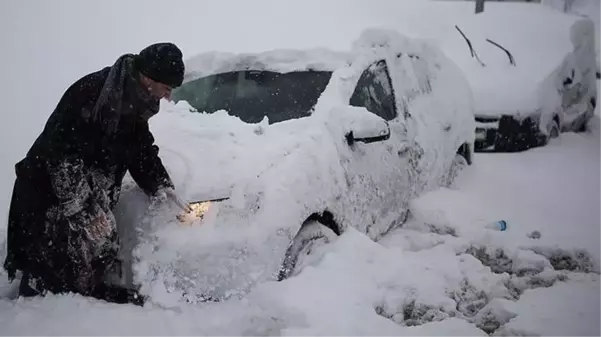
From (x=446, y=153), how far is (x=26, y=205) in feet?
11.5

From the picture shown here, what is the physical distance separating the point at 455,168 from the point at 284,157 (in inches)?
117

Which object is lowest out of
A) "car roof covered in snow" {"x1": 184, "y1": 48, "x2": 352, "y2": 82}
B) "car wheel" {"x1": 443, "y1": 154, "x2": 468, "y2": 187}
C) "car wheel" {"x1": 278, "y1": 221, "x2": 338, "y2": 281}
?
"car wheel" {"x1": 443, "y1": 154, "x2": 468, "y2": 187}

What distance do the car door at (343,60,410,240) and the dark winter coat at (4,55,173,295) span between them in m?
1.33

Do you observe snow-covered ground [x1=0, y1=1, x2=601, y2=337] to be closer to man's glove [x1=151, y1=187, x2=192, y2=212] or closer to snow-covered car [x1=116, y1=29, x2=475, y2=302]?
snow-covered car [x1=116, y1=29, x2=475, y2=302]

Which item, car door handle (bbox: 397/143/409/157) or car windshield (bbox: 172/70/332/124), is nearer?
car windshield (bbox: 172/70/332/124)

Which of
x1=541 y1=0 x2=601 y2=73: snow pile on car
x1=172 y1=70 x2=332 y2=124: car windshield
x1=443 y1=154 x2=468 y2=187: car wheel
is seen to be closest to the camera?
x1=172 y1=70 x2=332 y2=124: car windshield

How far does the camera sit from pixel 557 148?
650cm

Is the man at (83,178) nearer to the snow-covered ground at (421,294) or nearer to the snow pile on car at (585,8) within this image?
Result: the snow-covered ground at (421,294)

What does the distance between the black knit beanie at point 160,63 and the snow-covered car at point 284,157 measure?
19.3 inches

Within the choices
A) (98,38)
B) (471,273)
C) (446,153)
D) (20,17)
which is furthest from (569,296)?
(98,38)

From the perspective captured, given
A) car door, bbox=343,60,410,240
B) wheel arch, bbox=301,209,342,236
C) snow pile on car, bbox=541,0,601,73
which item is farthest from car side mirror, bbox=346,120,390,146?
snow pile on car, bbox=541,0,601,73

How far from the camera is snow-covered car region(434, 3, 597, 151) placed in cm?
689

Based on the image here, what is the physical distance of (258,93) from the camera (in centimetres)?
402

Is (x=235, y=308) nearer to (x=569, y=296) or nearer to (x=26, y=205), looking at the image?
(x=26, y=205)
